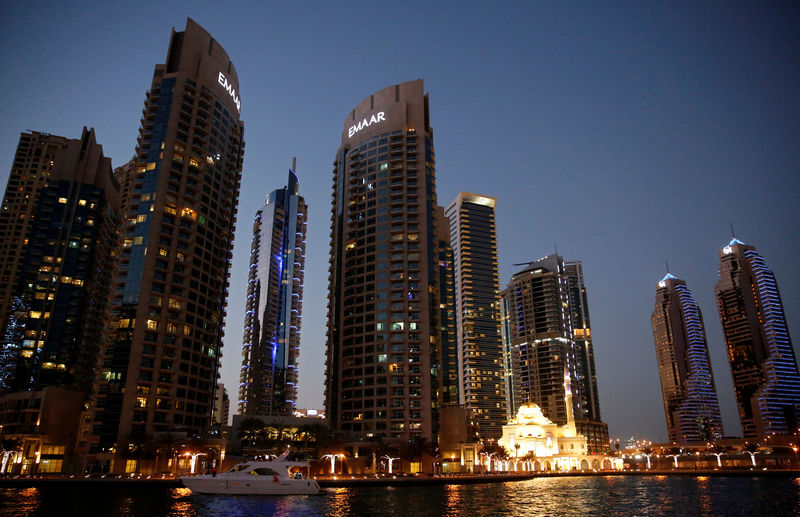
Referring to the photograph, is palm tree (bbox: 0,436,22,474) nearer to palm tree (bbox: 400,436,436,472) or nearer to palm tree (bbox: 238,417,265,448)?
palm tree (bbox: 238,417,265,448)

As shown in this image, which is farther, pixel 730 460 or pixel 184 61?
pixel 730 460

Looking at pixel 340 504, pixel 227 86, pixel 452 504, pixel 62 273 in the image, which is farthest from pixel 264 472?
pixel 227 86

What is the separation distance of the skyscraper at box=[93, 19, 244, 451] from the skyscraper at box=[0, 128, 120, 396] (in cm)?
4187

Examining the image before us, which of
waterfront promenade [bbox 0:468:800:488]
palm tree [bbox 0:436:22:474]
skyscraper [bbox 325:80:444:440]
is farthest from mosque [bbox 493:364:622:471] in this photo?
palm tree [bbox 0:436:22:474]

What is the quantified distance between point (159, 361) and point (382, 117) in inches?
3850

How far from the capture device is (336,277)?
573ft

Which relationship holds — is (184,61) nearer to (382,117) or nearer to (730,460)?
(382,117)

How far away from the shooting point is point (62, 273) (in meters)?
160

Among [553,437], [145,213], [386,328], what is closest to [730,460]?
[553,437]

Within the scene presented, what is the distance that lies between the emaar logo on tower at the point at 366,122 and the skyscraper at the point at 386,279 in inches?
13.5

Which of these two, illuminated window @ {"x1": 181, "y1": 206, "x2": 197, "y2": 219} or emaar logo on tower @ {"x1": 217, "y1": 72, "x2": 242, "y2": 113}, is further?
emaar logo on tower @ {"x1": 217, "y1": 72, "x2": 242, "y2": 113}

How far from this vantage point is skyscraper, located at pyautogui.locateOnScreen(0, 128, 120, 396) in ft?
493

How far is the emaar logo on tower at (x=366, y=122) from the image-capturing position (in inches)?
6944

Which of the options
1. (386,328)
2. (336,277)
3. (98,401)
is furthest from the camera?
(336,277)
